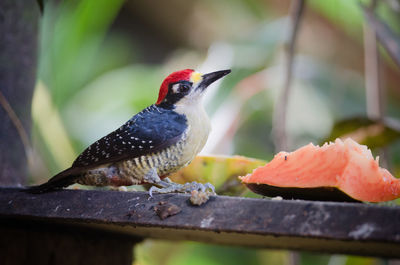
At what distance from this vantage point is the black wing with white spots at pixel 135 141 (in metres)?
1.25

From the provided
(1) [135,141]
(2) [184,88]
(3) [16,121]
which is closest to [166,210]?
(1) [135,141]

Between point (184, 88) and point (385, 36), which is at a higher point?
Result: point (385, 36)

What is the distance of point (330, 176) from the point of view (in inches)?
40.3

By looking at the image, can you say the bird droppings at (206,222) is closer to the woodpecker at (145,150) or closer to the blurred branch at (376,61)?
the woodpecker at (145,150)

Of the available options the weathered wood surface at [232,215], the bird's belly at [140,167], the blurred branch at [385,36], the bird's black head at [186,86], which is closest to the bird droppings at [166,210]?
the weathered wood surface at [232,215]

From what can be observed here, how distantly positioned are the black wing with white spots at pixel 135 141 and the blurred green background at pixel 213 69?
745mm

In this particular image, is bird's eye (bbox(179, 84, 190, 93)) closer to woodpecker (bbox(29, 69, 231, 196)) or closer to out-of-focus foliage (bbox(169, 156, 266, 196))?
woodpecker (bbox(29, 69, 231, 196))

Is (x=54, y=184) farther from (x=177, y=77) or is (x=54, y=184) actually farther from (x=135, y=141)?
(x=177, y=77)

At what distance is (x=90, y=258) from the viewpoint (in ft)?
4.66

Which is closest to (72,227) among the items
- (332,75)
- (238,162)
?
(238,162)

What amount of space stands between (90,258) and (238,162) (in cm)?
47

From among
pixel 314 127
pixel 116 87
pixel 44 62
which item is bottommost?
A: pixel 314 127

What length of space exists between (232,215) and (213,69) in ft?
5.96

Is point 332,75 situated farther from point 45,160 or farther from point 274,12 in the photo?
point 45,160
